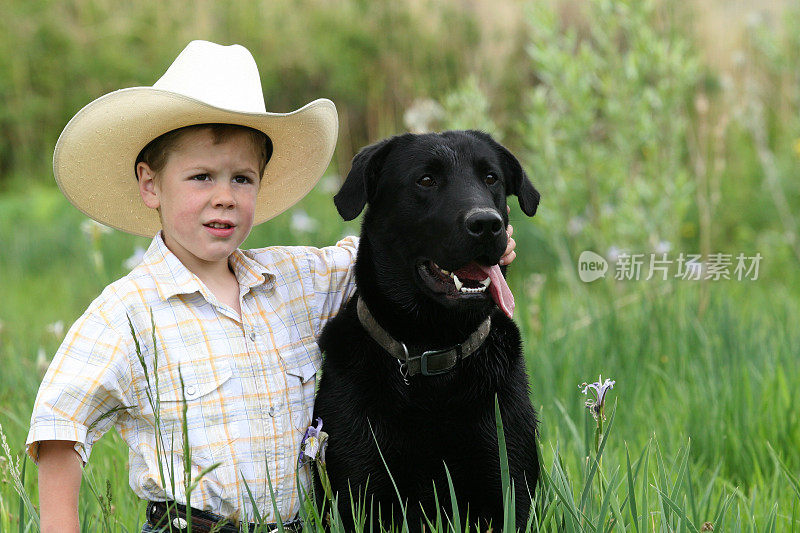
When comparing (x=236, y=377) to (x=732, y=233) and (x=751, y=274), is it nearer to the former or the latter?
(x=751, y=274)

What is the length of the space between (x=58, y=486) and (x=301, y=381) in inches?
25.9

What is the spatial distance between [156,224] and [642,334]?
2.01m

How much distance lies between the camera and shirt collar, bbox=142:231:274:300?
205 cm

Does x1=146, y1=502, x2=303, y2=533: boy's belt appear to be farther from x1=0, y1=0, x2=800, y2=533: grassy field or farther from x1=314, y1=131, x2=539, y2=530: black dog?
x1=314, y1=131, x2=539, y2=530: black dog

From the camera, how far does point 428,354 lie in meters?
2.06

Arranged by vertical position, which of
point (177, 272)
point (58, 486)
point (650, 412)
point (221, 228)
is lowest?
point (650, 412)

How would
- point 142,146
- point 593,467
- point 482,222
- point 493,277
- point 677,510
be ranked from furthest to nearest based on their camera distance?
1. point 142,146
2. point 493,277
3. point 482,222
4. point 677,510
5. point 593,467

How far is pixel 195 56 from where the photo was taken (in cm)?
226

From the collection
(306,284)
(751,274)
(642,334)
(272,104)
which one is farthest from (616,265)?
(272,104)

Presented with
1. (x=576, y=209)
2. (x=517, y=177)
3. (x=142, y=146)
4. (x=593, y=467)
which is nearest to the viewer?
(x=593, y=467)

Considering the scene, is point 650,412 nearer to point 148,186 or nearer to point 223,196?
point 223,196

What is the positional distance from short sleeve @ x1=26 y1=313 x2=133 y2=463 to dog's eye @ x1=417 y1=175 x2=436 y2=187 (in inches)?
33.4

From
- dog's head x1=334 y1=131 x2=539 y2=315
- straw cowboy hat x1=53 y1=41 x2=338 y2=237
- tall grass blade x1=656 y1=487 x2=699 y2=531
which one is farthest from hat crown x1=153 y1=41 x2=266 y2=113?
tall grass blade x1=656 y1=487 x2=699 y2=531

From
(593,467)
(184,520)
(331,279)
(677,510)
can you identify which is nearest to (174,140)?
(331,279)
